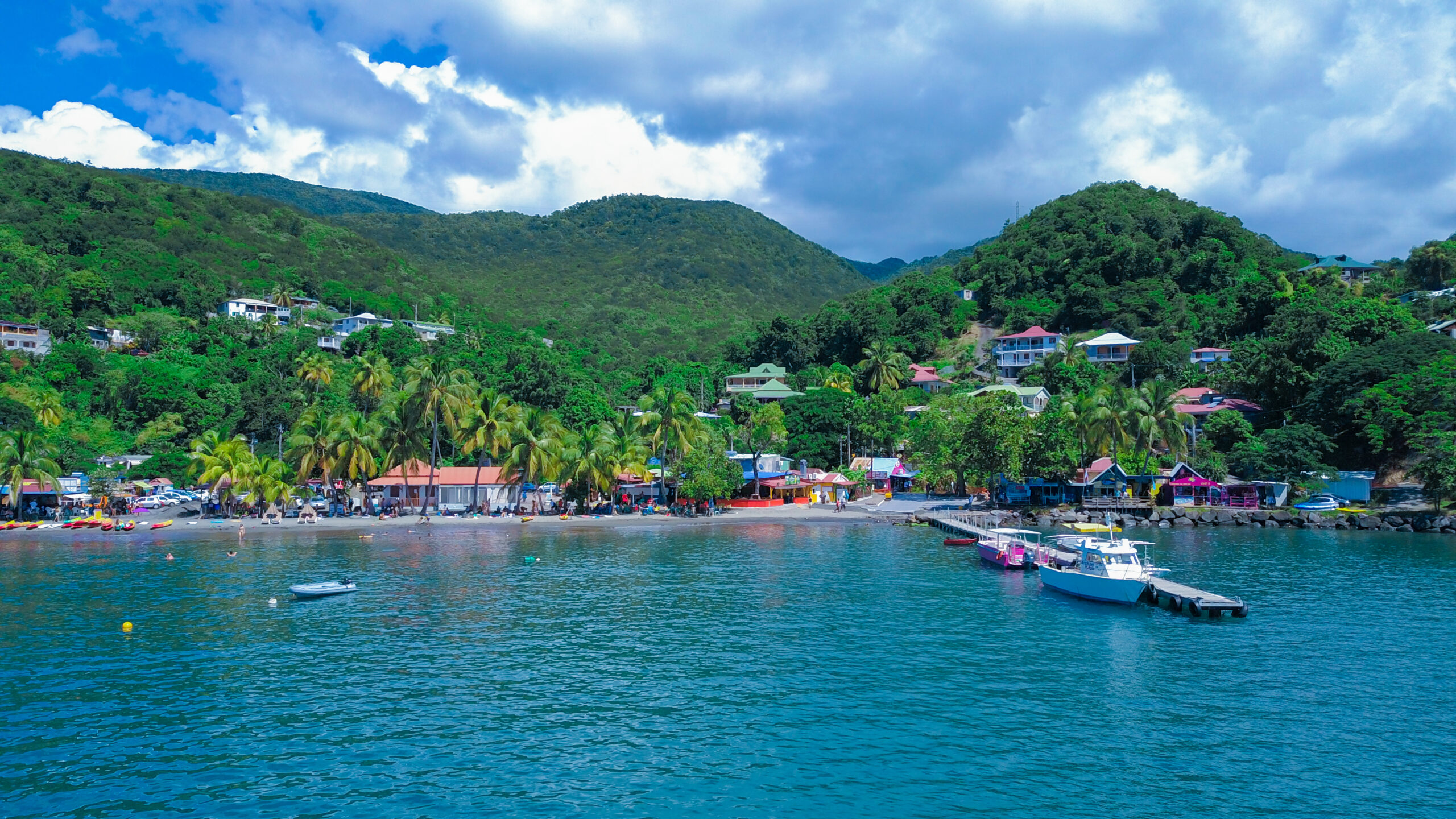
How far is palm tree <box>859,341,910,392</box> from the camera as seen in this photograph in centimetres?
11775

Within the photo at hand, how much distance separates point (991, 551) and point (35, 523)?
74.4m

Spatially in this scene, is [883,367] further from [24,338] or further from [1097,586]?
[24,338]

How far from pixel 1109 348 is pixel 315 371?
101186 mm

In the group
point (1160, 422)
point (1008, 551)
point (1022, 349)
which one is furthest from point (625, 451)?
point (1022, 349)

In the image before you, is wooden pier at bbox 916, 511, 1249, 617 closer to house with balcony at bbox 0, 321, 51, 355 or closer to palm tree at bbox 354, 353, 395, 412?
palm tree at bbox 354, 353, 395, 412

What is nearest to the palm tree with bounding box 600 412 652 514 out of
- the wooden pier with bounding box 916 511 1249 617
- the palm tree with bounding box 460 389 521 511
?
the palm tree with bounding box 460 389 521 511

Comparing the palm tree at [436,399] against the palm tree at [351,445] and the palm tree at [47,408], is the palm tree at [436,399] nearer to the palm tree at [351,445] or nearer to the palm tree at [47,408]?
the palm tree at [351,445]

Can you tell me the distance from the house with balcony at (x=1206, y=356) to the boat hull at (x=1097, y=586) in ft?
269

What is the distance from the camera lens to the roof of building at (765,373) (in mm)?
131875

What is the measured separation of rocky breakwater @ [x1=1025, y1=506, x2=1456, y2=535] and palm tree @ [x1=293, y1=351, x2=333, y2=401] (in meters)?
80.2

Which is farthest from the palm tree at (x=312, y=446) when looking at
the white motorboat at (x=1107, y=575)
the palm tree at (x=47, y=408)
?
the white motorboat at (x=1107, y=575)

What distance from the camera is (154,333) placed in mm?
118375

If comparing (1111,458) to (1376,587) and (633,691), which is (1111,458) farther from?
(633,691)

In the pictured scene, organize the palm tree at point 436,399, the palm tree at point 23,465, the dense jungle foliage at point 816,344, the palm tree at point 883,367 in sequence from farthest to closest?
the palm tree at point 883,367 → the dense jungle foliage at point 816,344 → the palm tree at point 436,399 → the palm tree at point 23,465
